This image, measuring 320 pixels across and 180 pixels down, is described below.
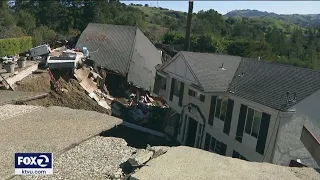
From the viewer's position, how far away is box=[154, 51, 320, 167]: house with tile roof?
15953 millimetres

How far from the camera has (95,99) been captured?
88.8 ft

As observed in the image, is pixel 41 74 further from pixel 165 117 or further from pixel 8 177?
pixel 8 177

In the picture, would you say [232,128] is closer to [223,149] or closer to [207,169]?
[223,149]

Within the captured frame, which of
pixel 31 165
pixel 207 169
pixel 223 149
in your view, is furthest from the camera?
pixel 223 149

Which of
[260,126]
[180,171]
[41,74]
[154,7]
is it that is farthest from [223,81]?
[154,7]

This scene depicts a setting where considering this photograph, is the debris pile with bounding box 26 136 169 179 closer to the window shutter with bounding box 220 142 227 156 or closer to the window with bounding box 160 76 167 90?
the window shutter with bounding box 220 142 227 156

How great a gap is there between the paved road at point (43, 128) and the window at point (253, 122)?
337 inches

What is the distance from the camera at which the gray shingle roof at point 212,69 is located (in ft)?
65.4

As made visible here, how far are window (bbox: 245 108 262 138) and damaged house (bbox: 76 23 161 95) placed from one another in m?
16.3

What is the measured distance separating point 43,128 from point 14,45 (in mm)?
18202

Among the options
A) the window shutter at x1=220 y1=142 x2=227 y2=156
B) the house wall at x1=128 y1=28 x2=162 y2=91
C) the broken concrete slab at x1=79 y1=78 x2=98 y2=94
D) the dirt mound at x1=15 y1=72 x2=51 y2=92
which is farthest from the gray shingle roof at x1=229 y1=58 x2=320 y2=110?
the dirt mound at x1=15 y1=72 x2=51 y2=92

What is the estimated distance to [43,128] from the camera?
19.4 metres

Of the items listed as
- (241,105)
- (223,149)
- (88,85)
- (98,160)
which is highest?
(241,105)

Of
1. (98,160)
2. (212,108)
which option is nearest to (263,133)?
(212,108)
